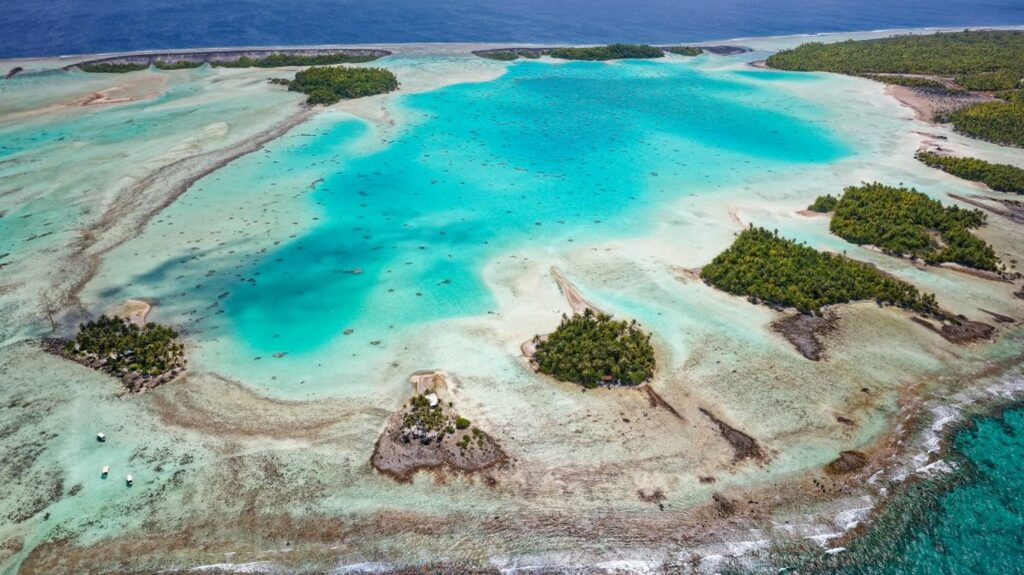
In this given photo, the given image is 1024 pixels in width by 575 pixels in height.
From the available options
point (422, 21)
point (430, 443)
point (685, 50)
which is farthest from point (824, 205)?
point (422, 21)

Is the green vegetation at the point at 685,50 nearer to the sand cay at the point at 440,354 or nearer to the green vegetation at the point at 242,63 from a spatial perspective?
the sand cay at the point at 440,354

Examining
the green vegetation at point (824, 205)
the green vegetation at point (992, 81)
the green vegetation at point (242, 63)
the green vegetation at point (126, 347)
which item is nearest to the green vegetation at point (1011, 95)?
the green vegetation at point (992, 81)

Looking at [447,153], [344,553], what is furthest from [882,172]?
[344,553]

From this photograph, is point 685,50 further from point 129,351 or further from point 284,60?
point 129,351

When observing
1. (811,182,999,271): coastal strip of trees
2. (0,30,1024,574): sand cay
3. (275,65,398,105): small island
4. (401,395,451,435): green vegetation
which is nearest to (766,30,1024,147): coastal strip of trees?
(0,30,1024,574): sand cay

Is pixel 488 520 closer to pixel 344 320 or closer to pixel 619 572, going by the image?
pixel 619 572

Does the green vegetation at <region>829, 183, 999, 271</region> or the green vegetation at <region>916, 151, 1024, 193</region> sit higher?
the green vegetation at <region>916, 151, 1024, 193</region>

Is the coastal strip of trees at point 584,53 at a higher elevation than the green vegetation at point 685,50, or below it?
below

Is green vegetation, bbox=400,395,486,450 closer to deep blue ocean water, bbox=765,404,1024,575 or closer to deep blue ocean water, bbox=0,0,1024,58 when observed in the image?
deep blue ocean water, bbox=765,404,1024,575
